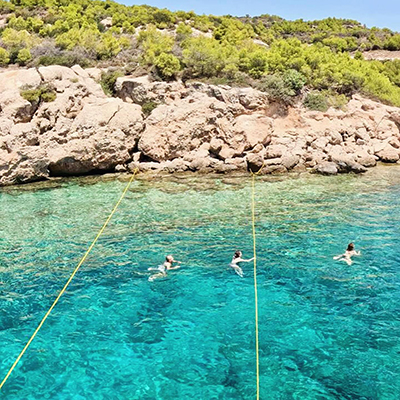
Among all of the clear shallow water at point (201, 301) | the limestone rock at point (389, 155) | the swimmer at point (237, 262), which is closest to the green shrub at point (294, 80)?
the limestone rock at point (389, 155)

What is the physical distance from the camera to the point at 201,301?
1034 cm

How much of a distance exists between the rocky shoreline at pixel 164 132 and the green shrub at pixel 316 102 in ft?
1.75

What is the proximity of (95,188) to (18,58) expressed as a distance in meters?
16.6

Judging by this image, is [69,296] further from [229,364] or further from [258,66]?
[258,66]

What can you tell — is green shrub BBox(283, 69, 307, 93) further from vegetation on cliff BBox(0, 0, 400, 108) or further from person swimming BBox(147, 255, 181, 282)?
person swimming BBox(147, 255, 181, 282)

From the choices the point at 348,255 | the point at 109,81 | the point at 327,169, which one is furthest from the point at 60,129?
the point at 348,255

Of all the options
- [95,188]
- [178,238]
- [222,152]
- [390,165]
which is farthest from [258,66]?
[178,238]

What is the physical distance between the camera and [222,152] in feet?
84.4

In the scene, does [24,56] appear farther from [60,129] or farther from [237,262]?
[237,262]

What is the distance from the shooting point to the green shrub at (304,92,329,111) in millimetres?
29391

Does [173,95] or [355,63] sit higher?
[355,63]

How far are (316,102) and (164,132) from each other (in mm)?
12198

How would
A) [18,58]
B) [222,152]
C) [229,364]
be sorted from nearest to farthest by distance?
[229,364]
[222,152]
[18,58]

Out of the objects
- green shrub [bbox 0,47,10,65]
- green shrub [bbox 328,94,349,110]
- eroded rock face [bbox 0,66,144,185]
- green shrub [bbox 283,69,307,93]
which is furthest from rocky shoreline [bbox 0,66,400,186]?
green shrub [bbox 0,47,10,65]
